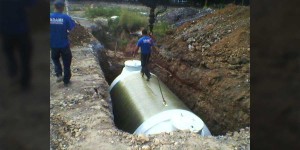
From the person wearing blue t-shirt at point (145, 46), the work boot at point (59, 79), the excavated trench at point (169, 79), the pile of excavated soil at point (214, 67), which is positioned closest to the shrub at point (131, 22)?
the pile of excavated soil at point (214, 67)

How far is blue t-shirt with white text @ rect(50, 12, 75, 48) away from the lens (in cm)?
534

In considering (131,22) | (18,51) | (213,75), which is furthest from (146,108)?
(131,22)

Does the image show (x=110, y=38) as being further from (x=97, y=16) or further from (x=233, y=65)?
(x=233, y=65)

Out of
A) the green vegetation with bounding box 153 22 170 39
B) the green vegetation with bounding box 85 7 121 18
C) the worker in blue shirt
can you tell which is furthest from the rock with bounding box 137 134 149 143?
the green vegetation with bounding box 85 7 121 18

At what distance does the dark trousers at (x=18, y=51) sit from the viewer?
209 cm

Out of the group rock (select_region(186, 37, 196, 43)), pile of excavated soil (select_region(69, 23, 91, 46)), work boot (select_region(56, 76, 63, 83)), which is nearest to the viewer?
work boot (select_region(56, 76, 63, 83))

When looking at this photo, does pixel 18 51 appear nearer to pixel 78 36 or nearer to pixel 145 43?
pixel 145 43

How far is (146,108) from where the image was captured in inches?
233

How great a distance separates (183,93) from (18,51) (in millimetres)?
6034

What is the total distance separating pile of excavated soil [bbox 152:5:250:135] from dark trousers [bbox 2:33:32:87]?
4.50m

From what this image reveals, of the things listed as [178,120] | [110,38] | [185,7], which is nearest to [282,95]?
[178,120]

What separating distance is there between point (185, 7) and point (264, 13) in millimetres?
13612

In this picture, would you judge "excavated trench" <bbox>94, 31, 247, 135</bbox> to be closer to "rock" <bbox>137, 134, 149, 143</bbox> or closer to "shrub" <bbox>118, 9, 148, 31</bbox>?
"rock" <bbox>137, 134, 149, 143</bbox>

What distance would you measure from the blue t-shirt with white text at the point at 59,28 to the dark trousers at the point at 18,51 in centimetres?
291
